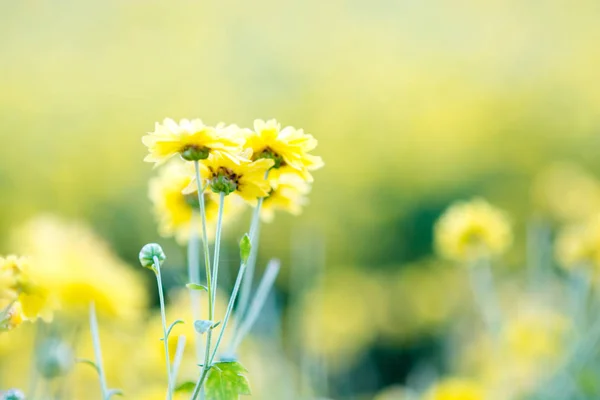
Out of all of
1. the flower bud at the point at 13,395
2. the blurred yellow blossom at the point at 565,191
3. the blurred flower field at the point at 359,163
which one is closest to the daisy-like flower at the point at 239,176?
the flower bud at the point at 13,395

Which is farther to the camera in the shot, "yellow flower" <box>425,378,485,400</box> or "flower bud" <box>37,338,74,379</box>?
"yellow flower" <box>425,378,485,400</box>

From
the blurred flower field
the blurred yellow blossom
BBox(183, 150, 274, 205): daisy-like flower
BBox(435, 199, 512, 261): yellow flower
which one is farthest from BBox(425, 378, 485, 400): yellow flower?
the blurred yellow blossom

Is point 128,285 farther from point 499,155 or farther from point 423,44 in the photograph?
point 423,44

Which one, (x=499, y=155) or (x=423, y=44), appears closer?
(x=499, y=155)

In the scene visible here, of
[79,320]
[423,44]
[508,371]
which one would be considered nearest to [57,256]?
[79,320]

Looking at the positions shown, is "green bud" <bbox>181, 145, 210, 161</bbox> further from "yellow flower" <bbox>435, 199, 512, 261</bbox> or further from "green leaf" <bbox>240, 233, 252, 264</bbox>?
"yellow flower" <bbox>435, 199, 512, 261</bbox>

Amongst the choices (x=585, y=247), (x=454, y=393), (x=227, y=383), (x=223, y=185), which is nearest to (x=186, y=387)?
(x=227, y=383)
